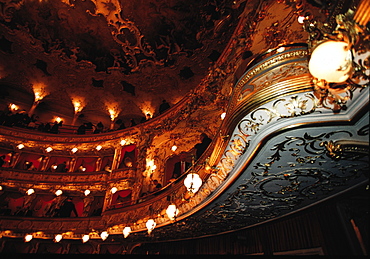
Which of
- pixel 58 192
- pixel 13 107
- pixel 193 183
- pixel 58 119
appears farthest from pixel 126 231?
pixel 13 107

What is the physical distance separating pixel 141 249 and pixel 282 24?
11330mm

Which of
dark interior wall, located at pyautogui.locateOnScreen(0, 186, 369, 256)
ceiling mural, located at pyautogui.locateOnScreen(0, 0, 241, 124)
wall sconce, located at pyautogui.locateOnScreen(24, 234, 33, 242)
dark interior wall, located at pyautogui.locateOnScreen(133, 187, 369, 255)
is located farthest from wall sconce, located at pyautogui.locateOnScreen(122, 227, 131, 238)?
ceiling mural, located at pyautogui.locateOnScreen(0, 0, 241, 124)

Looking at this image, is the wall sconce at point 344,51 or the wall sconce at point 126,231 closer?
the wall sconce at point 344,51

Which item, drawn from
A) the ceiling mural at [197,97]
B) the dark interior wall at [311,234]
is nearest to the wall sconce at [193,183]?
the ceiling mural at [197,97]

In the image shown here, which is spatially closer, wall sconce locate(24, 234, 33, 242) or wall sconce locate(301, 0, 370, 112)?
wall sconce locate(301, 0, 370, 112)

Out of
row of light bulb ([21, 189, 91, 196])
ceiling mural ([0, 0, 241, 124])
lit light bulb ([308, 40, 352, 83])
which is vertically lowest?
lit light bulb ([308, 40, 352, 83])

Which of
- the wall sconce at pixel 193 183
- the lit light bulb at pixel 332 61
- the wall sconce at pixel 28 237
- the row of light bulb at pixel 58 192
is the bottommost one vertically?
the wall sconce at pixel 28 237

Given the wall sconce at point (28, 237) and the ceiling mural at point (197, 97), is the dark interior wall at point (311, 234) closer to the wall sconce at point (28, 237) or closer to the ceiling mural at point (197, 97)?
the ceiling mural at point (197, 97)

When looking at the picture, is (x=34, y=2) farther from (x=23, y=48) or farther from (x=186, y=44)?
(x=186, y=44)

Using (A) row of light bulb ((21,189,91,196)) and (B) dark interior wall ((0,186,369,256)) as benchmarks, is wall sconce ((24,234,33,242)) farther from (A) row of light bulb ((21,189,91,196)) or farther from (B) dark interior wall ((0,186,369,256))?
(B) dark interior wall ((0,186,369,256))

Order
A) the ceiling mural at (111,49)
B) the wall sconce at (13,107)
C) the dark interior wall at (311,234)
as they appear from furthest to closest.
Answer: the wall sconce at (13,107), the ceiling mural at (111,49), the dark interior wall at (311,234)

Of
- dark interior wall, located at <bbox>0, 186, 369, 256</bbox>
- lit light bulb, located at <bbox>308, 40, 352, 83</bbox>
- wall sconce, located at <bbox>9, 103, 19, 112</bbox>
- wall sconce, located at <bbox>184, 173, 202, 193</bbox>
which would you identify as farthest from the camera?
wall sconce, located at <bbox>9, 103, 19, 112</bbox>

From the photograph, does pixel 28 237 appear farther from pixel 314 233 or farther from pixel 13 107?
pixel 314 233

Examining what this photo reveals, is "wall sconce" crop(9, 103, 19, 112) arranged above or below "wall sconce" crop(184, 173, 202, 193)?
above
